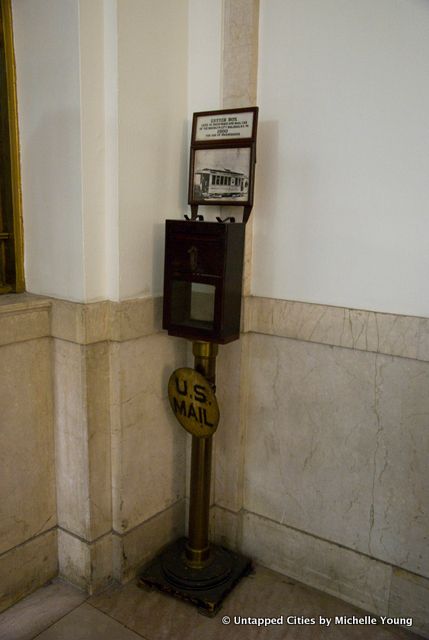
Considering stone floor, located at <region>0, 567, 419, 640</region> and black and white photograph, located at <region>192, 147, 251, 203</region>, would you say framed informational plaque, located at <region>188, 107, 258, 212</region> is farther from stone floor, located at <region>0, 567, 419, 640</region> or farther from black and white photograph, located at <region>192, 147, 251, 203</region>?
stone floor, located at <region>0, 567, 419, 640</region>

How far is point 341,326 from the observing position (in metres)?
2.24

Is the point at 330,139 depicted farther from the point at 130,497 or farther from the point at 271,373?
the point at 130,497

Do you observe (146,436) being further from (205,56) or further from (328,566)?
(205,56)

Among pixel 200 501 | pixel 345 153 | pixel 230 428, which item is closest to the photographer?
pixel 345 153

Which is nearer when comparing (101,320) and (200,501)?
(101,320)

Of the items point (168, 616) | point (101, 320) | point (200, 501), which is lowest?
point (168, 616)

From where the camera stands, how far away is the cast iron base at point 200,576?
2338 millimetres

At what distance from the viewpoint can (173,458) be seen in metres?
2.68

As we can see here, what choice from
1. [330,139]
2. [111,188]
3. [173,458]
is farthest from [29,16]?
[173,458]

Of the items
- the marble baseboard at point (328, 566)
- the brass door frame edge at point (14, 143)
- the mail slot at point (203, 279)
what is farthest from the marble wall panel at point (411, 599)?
the brass door frame edge at point (14, 143)

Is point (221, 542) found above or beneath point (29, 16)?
beneath

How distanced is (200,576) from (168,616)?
21 cm

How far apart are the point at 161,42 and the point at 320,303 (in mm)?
1256

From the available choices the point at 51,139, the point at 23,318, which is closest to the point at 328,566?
the point at 23,318
